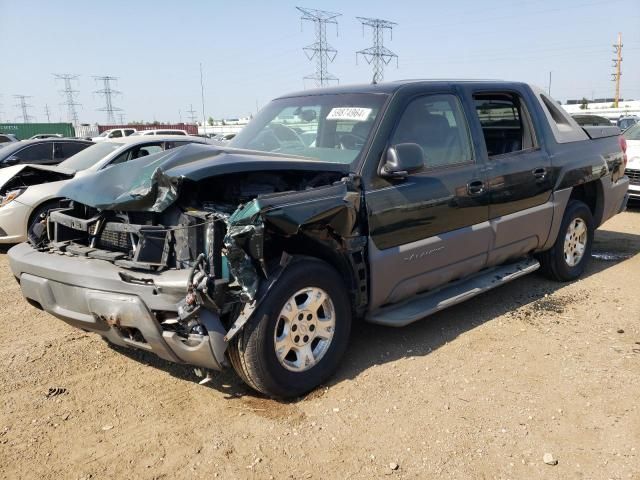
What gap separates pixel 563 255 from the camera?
5.49m

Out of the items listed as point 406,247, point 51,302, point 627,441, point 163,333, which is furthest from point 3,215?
point 627,441

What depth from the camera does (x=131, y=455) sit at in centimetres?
A: 285

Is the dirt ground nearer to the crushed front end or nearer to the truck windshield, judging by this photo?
the crushed front end

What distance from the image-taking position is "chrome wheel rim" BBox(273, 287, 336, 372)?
10.7 ft

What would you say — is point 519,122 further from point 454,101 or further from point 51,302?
point 51,302

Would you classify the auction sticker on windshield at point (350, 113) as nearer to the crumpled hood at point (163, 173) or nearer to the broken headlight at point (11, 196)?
the crumpled hood at point (163, 173)

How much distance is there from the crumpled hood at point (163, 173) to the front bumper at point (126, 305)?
1.33 ft

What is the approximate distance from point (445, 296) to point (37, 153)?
369 inches

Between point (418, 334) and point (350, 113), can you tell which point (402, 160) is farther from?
point (418, 334)

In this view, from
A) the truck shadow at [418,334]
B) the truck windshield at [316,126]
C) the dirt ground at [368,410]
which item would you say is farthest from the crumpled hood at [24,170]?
the truck shadow at [418,334]

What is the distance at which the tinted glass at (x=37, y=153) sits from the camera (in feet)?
34.0

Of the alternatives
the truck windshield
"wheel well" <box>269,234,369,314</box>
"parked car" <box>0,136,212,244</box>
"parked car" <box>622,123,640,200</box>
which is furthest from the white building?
"wheel well" <box>269,234,369,314</box>

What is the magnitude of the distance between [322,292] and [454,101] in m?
2.03

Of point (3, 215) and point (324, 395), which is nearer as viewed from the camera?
point (324, 395)
